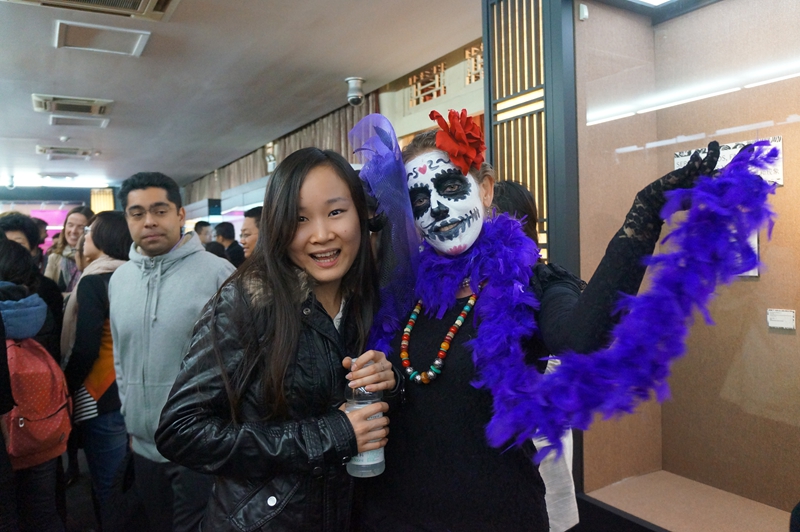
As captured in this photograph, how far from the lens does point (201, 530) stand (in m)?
1.16

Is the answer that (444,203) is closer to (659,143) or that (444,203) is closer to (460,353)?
(460,353)

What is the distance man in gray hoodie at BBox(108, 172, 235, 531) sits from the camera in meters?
1.85

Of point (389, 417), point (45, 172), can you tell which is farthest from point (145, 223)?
point (45, 172)

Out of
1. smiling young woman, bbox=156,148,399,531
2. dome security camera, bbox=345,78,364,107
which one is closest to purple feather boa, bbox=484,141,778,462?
smiling young woman, bbox=156,148,399,531

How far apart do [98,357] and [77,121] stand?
13.6ft

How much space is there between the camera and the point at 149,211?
200 centimetres

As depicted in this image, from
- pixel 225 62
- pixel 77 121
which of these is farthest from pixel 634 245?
pixel 77 121

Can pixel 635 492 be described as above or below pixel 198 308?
below

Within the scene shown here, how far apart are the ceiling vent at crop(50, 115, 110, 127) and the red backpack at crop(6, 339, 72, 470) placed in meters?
4.04

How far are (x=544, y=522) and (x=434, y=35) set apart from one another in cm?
325

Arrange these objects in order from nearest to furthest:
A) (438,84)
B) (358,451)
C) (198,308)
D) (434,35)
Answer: (358,451)
(198,308)
(434,35)
(438,84)

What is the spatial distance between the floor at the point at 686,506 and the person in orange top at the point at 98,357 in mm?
2090

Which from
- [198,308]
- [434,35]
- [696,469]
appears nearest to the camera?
[198,308]

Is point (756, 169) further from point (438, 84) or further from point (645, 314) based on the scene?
point (438, 84)
